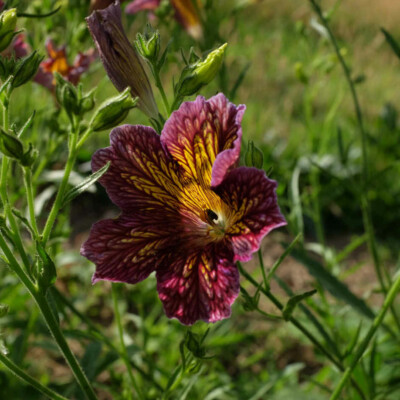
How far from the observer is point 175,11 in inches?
57.0

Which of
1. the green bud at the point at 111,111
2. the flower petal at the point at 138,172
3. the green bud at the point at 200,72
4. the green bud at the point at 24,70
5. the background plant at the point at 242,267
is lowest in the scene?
the background plant at the point at 242,267

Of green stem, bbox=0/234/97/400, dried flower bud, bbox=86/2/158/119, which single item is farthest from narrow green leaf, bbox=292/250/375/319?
green stem, bbox=0/234/97/400

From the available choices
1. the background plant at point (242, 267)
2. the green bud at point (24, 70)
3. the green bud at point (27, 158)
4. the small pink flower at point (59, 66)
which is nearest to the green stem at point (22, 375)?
the background plant at point (242, 267)

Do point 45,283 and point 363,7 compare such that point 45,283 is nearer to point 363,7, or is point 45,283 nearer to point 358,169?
point 358,169

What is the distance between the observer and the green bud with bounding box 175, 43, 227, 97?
0.76 meters

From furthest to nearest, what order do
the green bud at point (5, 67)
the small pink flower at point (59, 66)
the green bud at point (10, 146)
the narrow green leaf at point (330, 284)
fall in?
the small pink flower at point (59, 66)
the narrow green leaf at point (330, 284)
the green bud at point (5, 67)
the green bud at point (10, 146)

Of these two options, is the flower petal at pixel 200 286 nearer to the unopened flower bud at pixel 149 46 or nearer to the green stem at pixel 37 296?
the green stem at pixel 37 296

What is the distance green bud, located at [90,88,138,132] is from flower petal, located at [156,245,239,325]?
0.63ft

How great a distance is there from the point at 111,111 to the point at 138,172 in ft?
0.36

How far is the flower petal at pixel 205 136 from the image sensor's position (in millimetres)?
695

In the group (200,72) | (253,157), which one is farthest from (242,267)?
(200,72)

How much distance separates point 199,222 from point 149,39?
0.84ft

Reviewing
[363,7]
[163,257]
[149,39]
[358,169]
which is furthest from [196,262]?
[363,7]

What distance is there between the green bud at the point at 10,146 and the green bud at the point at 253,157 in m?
0.28
